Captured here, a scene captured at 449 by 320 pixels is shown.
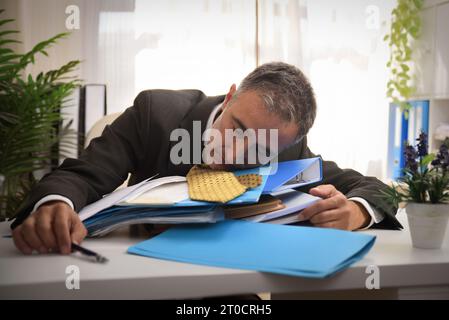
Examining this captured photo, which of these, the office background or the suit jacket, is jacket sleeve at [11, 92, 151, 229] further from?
the office background

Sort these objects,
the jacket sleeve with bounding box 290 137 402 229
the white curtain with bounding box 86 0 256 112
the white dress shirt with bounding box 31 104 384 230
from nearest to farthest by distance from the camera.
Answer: the white dress shirt with bounding box 31 104 384 230
the jacket sleeve with bounding box 290 137 402 229
the white curtain with bounding box 86 0 256 112

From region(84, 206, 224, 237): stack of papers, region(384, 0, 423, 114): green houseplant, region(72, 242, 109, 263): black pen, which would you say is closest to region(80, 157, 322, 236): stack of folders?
region(84, 206, 224, 237): stack of papers

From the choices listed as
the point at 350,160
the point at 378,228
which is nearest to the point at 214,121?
the point at 378,228

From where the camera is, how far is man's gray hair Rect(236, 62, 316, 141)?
111cm

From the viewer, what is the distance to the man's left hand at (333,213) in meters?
0.83

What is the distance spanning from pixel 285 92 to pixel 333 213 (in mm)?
393

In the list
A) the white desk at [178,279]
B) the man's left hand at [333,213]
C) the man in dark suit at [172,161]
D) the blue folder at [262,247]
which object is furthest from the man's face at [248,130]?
the white desk at [178,279]

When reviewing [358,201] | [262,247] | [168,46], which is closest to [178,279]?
[262,247]

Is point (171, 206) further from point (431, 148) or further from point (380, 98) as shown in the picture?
point (380, 98)

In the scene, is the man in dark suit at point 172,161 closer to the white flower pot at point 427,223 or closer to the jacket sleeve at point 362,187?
the jacket sleeve at point 362,187

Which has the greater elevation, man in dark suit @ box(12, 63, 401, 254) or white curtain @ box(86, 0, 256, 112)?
white curtain @ box(86, 0, 256, 112)

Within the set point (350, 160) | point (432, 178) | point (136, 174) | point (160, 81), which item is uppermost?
point (160, 81)
